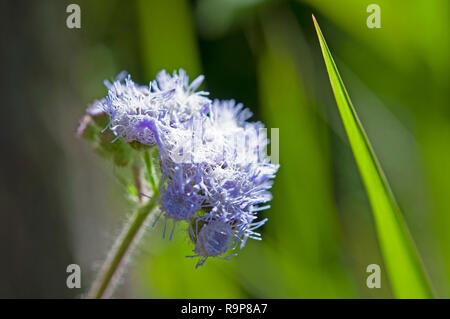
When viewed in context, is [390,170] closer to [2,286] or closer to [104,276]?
[104,276]

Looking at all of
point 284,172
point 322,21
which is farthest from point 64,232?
point 322,21

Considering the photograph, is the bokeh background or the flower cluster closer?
the flower cluster

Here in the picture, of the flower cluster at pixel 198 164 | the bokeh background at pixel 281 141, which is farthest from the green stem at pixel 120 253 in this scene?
the bokeh background at pixel 281 141

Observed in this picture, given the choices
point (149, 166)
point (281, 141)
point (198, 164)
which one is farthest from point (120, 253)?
point (281, 141)

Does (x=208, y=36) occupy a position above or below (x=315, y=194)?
above

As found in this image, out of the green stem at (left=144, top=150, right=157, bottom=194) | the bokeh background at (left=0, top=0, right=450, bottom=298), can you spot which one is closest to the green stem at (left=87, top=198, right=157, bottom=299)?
the green stem at (left=144, top=150, right=157, bottom=194)

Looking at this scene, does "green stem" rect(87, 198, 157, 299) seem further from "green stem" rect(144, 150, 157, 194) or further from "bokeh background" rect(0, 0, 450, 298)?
"bokeh background" rect(0, 0, 450, 298)

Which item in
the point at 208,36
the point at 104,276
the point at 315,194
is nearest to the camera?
the point at 104,276
